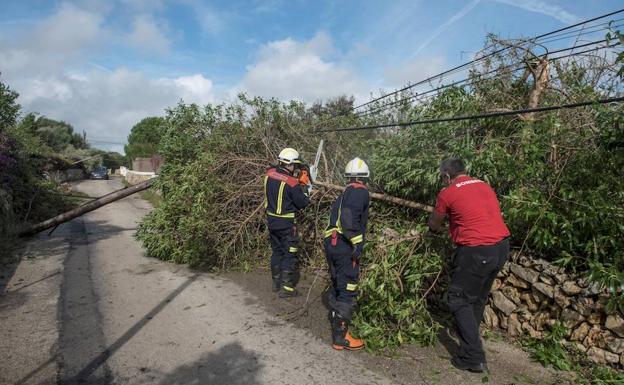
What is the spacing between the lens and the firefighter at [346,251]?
14.1ft

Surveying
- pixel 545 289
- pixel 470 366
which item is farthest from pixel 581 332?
pixel 470 366

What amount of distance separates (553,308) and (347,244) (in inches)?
83.8

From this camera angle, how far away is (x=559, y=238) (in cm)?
410

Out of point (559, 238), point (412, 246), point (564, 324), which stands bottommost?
point (564, 324)

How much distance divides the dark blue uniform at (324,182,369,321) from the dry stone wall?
1.66m

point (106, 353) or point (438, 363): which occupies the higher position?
point (438, 363)

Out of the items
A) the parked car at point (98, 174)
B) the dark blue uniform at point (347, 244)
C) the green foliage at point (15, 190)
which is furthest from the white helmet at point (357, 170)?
the parked car at point (98, 174)

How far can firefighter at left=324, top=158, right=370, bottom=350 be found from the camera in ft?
14.1

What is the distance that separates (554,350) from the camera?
399 centimetres

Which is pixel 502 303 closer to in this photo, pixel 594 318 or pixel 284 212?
pixel 594 318

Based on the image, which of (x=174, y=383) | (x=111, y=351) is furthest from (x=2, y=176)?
(x=174, y=383)

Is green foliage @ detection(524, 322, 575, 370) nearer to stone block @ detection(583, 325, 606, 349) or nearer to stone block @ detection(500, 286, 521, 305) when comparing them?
stone block @ detection(583, 325, 606, 349)

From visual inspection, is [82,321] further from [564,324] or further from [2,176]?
[2,176]

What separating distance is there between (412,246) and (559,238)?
1500mm
